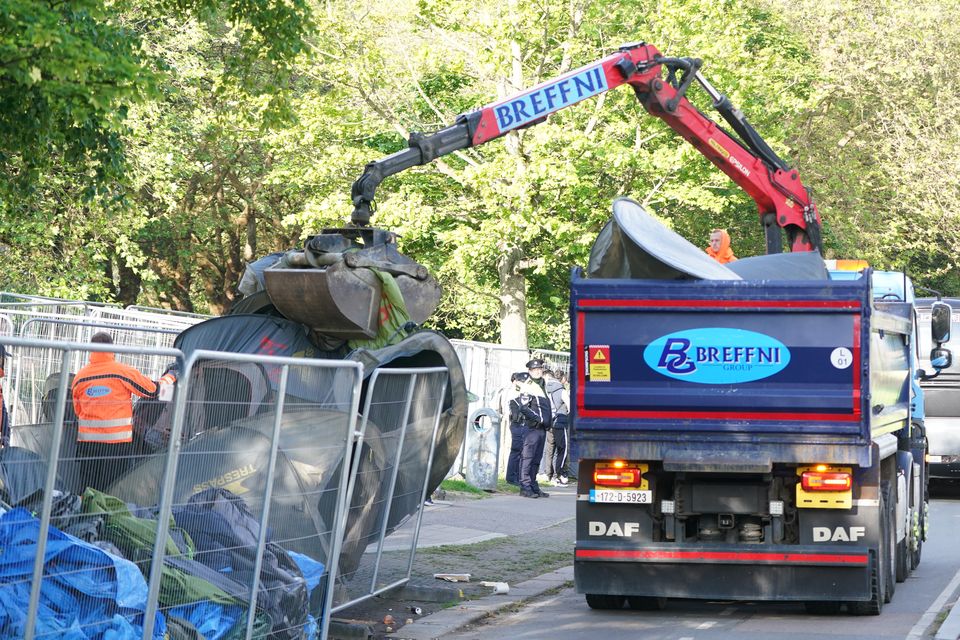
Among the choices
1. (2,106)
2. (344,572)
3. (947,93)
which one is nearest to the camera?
(344,572)

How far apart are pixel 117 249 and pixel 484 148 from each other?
7.97 metres

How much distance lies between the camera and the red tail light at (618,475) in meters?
9.86

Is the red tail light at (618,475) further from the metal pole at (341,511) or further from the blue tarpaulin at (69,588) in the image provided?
the blue tarpaulin at (69,588)

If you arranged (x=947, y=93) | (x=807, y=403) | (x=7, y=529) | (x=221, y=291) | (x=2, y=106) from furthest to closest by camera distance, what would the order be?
1. (x=221, y=291)
2. (x=947, y=93)
3. (x=2, y=106)
4. (x=807, y=403)
5. (x=7, y=529)

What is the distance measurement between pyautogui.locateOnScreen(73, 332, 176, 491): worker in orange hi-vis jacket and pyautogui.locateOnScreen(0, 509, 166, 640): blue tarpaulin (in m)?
0.30

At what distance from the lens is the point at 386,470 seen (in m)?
8.99

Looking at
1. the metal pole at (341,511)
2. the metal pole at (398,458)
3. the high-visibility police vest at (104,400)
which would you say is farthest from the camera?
the metal pole at (398,458)

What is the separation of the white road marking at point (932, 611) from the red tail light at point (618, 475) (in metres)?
2.11

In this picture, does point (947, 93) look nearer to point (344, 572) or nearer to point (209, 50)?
point (209, 50)

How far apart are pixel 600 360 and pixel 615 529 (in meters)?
1.23

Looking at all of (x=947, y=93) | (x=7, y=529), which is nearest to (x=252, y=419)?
(x=7, y=529)

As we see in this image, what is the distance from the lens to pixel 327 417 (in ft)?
24.6

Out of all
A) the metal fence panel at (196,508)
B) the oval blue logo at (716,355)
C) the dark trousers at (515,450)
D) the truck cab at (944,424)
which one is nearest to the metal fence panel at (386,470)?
the metal fence panel at (196,508)

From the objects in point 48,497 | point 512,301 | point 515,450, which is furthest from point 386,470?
point 512,301
